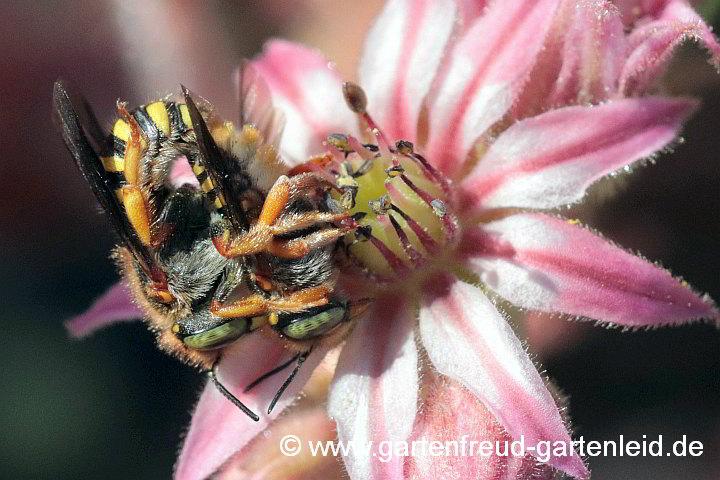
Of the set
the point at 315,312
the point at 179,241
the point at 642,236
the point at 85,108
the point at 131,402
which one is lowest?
the point at 131,402

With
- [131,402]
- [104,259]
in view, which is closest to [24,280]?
[104,259]

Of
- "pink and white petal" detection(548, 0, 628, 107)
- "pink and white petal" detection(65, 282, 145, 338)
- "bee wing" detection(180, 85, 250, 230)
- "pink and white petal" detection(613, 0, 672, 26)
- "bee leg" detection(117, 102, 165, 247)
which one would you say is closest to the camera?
"bee wing" detection(180, 85, 250, 230)

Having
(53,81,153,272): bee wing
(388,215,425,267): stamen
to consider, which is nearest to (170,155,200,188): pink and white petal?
(53,81,153,272): bee wing

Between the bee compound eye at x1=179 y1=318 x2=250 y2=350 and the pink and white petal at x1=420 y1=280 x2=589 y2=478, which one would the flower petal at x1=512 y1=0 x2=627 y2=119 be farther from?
the bee compound eye at x1=179 y1=318 x2=250 y2=350

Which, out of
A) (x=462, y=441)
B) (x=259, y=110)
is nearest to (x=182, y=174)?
(x=259, y=110)

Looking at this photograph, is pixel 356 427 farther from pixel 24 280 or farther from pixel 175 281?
pixel 24 280

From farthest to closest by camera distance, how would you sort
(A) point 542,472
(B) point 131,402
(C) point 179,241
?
(B) point 131,402, (A) point 542,472, (C) point 179,241

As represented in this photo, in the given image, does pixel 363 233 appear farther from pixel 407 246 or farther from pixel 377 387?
pixel 377 387

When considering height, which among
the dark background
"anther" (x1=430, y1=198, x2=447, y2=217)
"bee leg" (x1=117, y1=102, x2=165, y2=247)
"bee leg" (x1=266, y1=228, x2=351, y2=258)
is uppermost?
"bee leg" (x1=117, y1=102, x2=165, y2=247)
